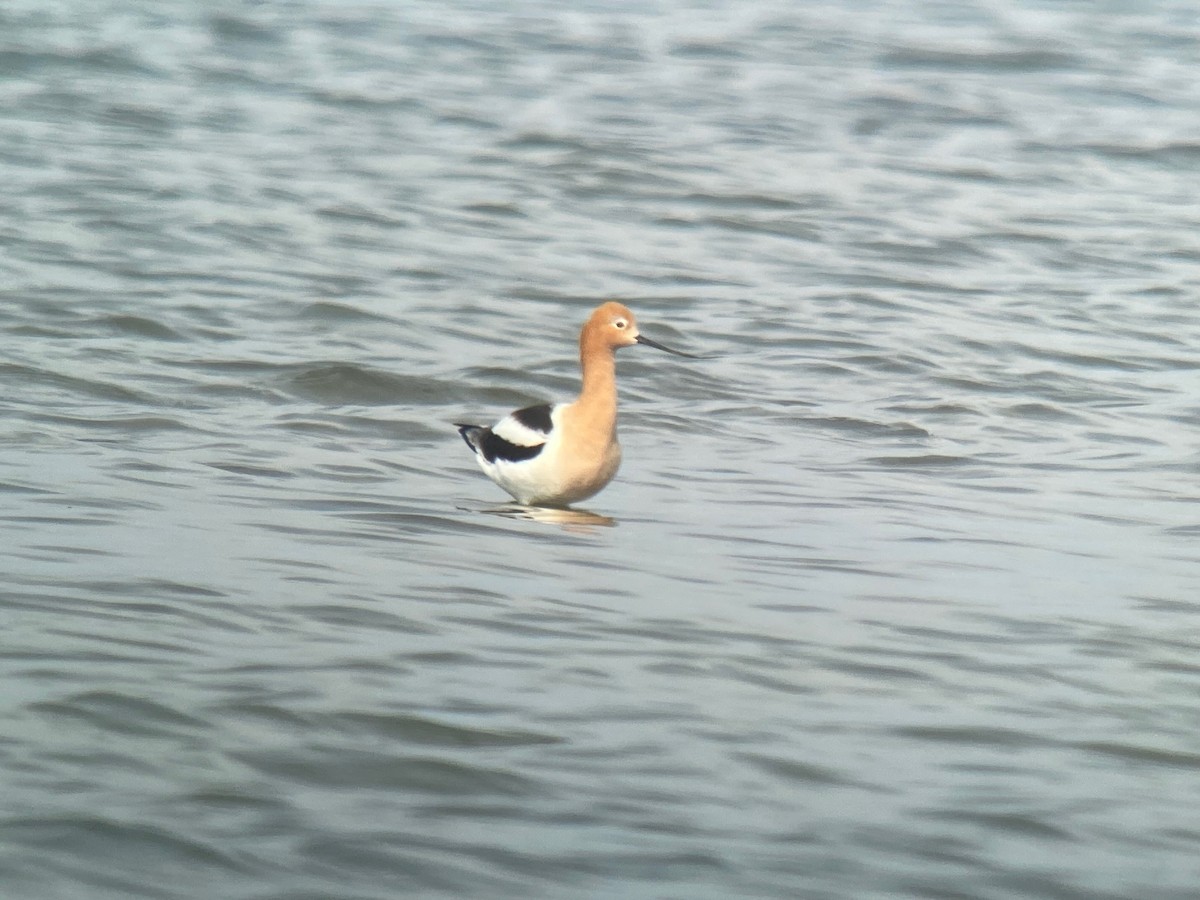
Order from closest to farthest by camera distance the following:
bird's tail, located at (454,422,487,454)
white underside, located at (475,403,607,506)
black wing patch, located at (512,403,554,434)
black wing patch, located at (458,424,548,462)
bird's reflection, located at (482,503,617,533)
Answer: bird's reflection, located at (482,503,617,533) → white underside, located at (475,403,607,506) → black wing patch, located at (458,424,548,462) → black wing patch, located at (512,403,554,434) → bird's tail, located at (454,422,487,454)

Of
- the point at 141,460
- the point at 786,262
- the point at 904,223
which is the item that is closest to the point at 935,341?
the point at 786,262

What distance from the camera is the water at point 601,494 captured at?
491 cm

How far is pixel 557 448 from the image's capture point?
887 centimetres

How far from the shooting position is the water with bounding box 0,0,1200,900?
16.1ft

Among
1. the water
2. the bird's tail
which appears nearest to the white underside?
the water

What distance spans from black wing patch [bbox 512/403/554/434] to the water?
1.17ft

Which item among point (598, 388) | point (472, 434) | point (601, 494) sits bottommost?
point (601, 494)

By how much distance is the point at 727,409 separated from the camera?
11297mm

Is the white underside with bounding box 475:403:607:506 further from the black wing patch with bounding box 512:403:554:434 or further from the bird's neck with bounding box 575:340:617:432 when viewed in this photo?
the bird's neck with bounding box 575:340:617:432

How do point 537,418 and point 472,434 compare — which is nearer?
point 537,418

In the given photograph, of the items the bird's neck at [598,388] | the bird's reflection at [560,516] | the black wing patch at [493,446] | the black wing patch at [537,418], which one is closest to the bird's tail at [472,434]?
the black wing patch at [493,446]

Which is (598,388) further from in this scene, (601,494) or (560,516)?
(560,516)

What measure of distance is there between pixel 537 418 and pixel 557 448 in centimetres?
43

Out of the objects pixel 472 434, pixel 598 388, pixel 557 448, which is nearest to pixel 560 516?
pixel 557 448
